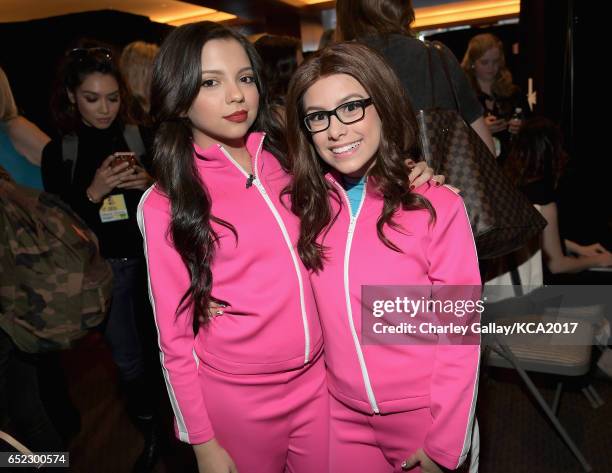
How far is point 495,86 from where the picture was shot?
358 cm

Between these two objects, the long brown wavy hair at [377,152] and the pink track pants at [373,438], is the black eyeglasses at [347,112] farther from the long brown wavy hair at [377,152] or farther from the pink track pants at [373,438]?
the pink track pants at [373,438]

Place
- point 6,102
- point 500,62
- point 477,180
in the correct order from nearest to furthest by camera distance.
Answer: point 477,180 < point 6,102 < point 500,62

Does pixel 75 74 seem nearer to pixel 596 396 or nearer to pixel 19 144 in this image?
pixel 19 144

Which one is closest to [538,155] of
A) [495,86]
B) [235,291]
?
[495,86]

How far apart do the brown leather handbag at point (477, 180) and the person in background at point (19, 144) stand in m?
1.79

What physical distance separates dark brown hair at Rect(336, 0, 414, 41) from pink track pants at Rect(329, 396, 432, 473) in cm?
117

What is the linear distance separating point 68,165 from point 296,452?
1.59m

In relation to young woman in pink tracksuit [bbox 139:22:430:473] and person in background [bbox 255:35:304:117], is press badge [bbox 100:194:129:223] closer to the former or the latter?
person in background [bbox 255:35:304:117]

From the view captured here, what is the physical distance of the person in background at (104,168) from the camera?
2.23 metres

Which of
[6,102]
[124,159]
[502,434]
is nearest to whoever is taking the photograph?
[124,159]

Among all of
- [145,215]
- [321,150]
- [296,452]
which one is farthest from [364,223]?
[296,452]

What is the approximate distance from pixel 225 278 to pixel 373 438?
58 centimetres

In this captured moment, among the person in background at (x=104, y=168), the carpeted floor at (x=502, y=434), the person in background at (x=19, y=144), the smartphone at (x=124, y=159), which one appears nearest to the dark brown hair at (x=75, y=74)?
the person in background at (x=104, y=168)

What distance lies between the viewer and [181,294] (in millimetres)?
1354
